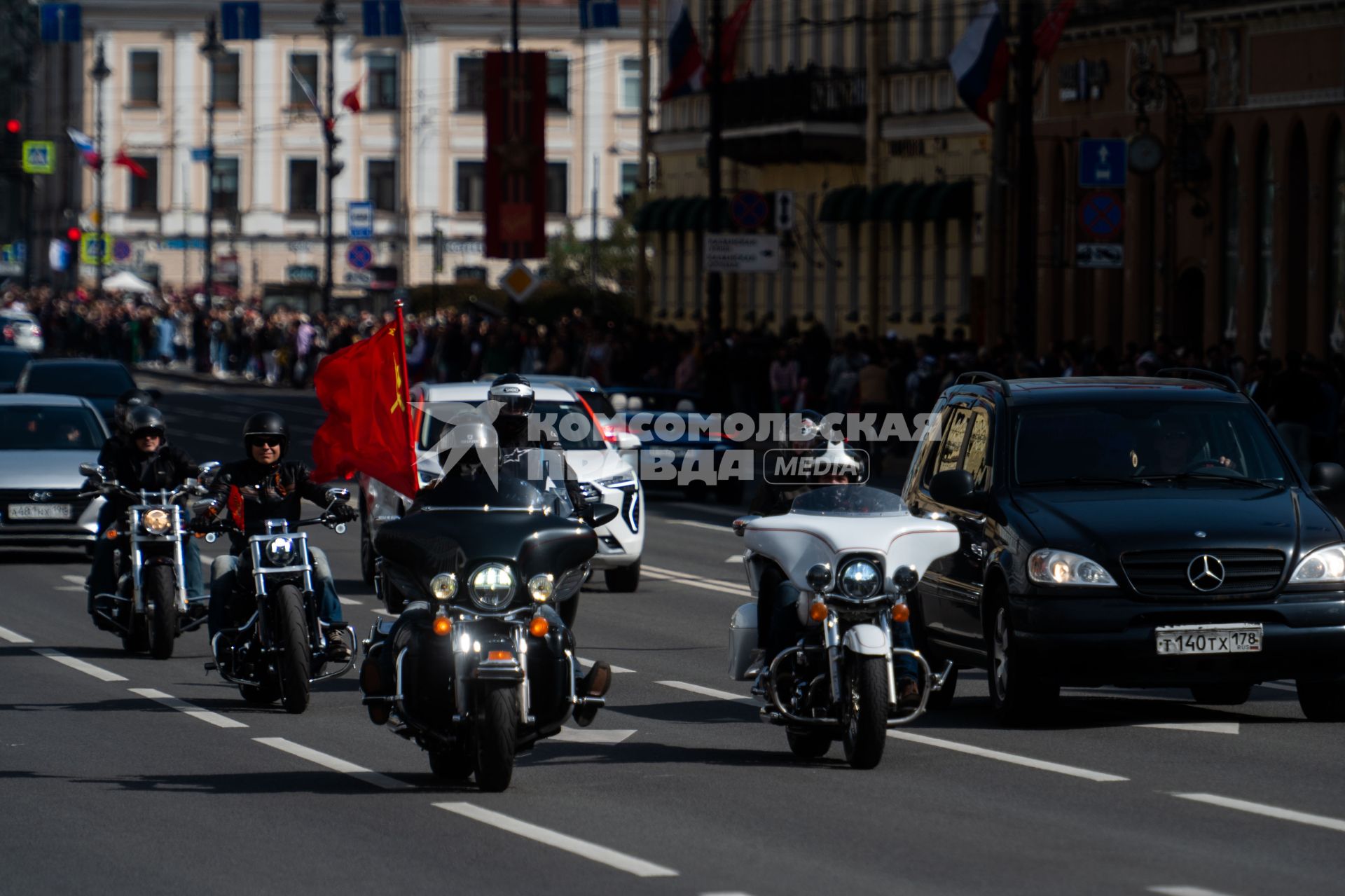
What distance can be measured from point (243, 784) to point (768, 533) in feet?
7.93

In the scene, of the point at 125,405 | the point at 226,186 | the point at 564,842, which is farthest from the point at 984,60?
the point at 226,186

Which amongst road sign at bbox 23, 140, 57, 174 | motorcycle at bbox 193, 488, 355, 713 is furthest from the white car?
road sign at bbox 23, 140, 57, 174

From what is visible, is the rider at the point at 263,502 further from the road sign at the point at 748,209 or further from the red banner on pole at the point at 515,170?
the red banner on pole at the point at 515,170

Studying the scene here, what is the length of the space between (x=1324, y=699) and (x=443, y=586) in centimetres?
494

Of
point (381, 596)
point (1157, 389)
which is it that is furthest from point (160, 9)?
point (1157, 389)

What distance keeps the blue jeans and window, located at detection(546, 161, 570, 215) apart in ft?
302

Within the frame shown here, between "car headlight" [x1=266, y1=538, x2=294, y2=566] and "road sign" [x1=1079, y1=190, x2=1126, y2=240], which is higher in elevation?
"road sign" [x1=1079, y1=190, x2=1126, y2=240]

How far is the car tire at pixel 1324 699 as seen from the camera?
13766mm

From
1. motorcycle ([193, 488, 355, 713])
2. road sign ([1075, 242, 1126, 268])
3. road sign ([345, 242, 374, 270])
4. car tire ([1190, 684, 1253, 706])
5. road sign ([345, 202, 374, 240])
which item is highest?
road sign ([345, 202, 374, 240])

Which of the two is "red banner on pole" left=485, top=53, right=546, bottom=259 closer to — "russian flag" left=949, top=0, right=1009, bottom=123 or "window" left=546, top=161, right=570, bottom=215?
"russian flag" left=949, top=0, right=1009, bottom=123

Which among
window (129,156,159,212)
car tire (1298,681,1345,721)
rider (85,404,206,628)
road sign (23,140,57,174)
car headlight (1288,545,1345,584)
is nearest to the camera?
car headlight (1288,545,1345,584)

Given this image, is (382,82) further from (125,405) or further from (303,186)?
Answer: (125,405)

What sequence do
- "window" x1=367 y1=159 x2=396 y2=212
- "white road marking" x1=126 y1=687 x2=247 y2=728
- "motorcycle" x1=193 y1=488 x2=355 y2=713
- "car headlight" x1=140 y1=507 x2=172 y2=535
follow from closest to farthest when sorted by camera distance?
"white road marking" x1=126 y1=687 x2=247 y2=728
"motorcycle" x1=193 y1=488 x2=355 y2=713
"car headlight" x1=140 y1=507 x2=172 y2=535
"window" x1=367 y1=159 x2=396 y2=212

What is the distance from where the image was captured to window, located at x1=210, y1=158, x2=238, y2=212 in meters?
104
